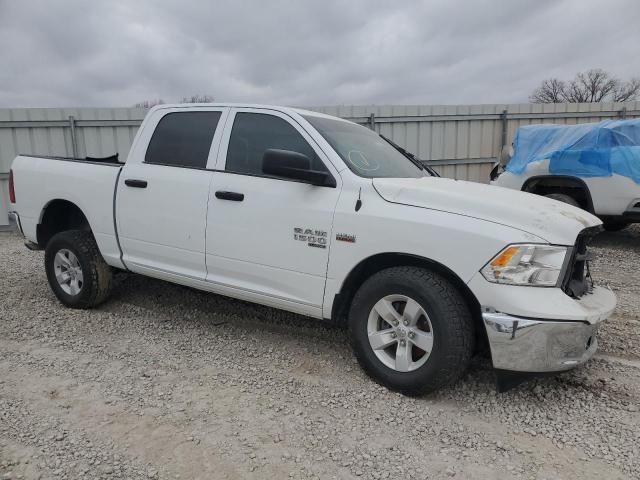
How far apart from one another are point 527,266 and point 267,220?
69.2 inches

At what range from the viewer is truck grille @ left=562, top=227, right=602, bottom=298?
2966mm

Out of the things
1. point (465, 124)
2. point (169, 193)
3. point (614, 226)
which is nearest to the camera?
point (169, 193)

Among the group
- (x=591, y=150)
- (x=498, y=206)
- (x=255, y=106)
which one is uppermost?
(x=255, y=106)

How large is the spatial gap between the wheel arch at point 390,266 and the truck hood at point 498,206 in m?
0.35

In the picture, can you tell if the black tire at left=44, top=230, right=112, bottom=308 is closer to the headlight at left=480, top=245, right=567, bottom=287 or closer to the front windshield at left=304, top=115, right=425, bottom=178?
the front windshield at left=304, top=115, right=425, bottom=178

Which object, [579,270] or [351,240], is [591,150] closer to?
[579,270]

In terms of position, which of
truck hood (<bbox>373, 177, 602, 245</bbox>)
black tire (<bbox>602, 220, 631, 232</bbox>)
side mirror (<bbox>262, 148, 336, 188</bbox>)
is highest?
side mirror (<bbox>262, 148, 336, 188</bbox>)

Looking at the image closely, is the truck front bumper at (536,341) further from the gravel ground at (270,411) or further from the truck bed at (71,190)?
the truck bed at (71,190)

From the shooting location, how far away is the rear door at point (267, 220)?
10.9 feet

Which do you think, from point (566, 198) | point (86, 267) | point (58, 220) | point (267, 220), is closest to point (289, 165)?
point (267, 220)

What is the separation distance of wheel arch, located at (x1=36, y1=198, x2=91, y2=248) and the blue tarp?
6.46m

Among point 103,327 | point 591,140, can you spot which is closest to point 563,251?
point 103,327

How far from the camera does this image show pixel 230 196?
12.0 ft

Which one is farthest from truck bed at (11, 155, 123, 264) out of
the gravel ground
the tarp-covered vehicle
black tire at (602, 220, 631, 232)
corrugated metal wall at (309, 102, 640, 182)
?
black tire at (602, 220, 631, 232)
